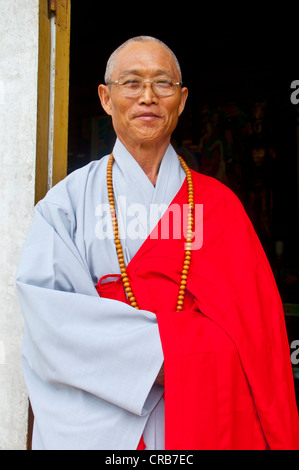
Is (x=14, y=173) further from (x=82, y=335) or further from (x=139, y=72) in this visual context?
(x=82, y=335)

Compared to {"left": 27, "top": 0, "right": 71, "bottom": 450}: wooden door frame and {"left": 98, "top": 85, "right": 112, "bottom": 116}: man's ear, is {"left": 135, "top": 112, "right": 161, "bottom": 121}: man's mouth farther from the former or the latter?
{"left": 27, "top": 0, "right": 71, "bottom": 450}: wooden door frame

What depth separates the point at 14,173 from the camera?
1.62m

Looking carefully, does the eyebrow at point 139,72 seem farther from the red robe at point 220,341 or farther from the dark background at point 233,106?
the dark background at point 233,106

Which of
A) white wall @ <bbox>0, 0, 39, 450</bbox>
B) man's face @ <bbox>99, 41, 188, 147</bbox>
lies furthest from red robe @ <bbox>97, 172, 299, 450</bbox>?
white wall @ <bbox>0, 0, 39, 450</bbox>

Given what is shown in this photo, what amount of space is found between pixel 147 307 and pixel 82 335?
0.20 m

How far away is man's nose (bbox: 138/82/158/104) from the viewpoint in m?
1.32

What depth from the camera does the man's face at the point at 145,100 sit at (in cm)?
133

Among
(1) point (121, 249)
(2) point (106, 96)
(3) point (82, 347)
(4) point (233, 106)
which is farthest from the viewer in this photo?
(4) point (233, 106)

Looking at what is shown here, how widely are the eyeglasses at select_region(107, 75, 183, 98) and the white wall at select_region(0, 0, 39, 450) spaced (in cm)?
43

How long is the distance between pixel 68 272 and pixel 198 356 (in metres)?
0.44

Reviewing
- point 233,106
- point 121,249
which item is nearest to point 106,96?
point 121,249

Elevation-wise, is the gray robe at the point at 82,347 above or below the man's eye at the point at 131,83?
below

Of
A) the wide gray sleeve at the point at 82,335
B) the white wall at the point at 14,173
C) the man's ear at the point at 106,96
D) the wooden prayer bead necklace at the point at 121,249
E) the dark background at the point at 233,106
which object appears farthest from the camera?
the dark background at the point at 233,106

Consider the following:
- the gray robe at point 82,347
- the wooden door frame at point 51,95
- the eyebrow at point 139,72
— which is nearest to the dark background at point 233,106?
the wooden door frame at point 51,95
